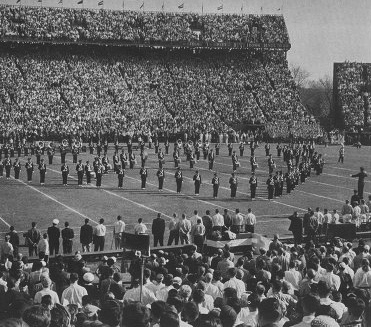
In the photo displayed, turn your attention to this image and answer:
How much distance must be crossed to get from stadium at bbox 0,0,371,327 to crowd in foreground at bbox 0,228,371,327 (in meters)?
0.03

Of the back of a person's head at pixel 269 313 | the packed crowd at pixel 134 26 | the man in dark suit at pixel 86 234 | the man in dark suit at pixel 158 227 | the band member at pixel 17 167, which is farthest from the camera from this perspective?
the packed crowd at pixel 134 26

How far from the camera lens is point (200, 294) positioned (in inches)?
334

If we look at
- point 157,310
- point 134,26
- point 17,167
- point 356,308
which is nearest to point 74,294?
point 157,310

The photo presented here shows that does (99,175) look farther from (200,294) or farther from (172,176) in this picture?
(200,294)

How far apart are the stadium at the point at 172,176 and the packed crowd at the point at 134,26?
17 cm

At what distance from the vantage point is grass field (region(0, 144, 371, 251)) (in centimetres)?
2319

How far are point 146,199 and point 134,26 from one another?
124ft

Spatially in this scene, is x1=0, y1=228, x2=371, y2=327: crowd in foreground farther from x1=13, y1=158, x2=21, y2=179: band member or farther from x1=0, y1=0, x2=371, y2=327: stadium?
x1=13, y1=158, x2=21, y2=179: band member

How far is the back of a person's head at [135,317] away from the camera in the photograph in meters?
6.41

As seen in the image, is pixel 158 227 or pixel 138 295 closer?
pixel 138 295

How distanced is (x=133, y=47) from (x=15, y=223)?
134ft

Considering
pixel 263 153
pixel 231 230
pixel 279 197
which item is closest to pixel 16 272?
pixel 231 230

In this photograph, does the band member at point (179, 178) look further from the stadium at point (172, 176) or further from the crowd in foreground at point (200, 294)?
the crowd in foreground at point (200, 294)

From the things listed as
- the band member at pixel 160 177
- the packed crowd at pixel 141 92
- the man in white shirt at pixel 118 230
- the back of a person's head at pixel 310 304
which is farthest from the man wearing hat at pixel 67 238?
the packed crowd at pixel 141 92
